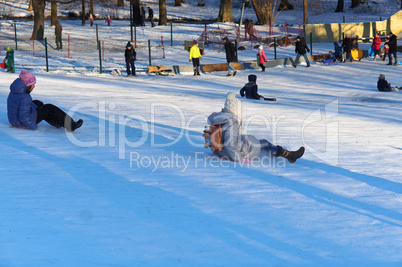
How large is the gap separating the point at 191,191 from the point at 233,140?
4.71 feet

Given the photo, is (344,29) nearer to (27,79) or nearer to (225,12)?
(225,12)

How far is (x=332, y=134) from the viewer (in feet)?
35.1

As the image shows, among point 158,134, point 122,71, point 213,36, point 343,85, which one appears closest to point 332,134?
point 158,134

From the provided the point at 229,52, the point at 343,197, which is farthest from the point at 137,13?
the point at 343,197

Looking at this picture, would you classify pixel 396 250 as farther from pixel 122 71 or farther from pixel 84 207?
pixel 122 71

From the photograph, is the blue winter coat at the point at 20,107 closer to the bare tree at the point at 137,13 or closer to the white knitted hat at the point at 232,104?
the white knitted hat at the point at 232,104

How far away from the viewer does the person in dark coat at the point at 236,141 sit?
7.70 meters

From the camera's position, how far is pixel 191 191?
6.64 m

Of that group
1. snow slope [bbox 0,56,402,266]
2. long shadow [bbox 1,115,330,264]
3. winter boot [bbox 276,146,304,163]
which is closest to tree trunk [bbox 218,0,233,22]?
snow slope [bbox 0,56,402,266]

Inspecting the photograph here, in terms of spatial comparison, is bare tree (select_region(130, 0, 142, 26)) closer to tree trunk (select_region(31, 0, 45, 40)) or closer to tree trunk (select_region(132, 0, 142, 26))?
tree trunk (select_region(132, 0, 142, 26))

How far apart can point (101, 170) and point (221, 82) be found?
13207 mm

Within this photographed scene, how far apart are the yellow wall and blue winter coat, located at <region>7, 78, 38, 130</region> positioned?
83.7 feet

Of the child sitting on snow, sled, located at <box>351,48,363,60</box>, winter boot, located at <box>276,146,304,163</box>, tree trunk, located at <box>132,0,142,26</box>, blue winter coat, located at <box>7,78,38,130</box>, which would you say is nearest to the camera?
winter boot, located at <box>276,146,304,163</box>

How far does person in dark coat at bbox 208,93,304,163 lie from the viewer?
7.70 metres
